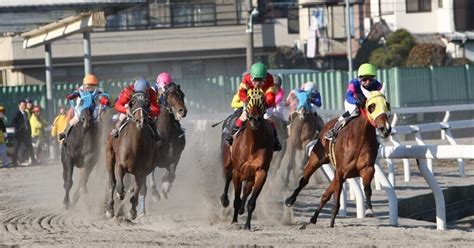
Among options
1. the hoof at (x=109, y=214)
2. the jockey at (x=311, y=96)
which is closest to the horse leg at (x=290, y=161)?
the jockey at (x=311, y=96)

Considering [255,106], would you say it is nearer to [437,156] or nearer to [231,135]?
[231,135]

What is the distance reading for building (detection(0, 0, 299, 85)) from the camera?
5125 centimetres

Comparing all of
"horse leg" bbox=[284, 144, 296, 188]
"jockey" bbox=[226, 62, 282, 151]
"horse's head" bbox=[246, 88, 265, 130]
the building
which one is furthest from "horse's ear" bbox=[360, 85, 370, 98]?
the building

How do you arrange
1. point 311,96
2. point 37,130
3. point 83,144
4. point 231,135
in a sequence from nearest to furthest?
1. point 231,135
2. point 83,144
3. point 311,96
4. point 37,130

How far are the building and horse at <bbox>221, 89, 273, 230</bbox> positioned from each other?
35.7 meters

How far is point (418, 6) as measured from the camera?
5947 cm

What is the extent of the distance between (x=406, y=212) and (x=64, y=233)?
5.38 m

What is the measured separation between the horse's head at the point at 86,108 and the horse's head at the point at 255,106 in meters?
4.33

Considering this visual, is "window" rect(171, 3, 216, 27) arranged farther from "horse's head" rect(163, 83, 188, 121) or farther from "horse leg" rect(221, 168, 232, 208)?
"horse leg" rect(221, 168, 232, 208)

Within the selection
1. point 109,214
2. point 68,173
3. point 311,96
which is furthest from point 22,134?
point 109,214

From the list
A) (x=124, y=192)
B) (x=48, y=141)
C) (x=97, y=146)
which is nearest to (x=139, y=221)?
(x=124, y=192)

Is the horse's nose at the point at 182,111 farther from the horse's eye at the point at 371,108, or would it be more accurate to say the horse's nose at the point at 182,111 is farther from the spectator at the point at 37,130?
the spectator at the point at 37,130

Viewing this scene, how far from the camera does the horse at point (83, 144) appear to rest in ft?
59.9

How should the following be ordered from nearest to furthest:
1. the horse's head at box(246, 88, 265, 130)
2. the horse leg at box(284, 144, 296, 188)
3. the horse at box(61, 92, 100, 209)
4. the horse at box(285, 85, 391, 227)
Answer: the horse at box(285, 85, 391, 227) < the horse's head at box(246, 88, 265, 130) < the horse at box(61, 92, 100, 209) < the horse leg at box(284, 144, 296, 188)
